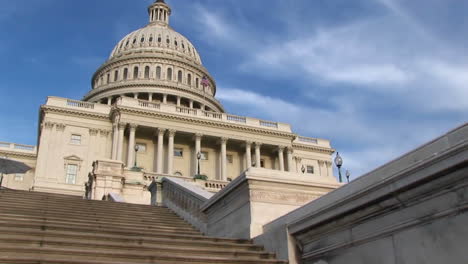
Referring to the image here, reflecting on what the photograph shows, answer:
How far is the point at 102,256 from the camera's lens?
23.3 feet

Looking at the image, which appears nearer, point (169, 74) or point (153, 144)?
point (153, 144)

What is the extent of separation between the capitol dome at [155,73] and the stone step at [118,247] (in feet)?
218

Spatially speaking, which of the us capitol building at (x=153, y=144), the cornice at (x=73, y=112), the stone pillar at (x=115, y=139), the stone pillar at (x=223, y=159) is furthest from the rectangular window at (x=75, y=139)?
the stone pillar at (x=223, y=159)

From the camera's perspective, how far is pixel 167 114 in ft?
178

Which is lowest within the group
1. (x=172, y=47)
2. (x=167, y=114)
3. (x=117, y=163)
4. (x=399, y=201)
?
(x=399, y=201)

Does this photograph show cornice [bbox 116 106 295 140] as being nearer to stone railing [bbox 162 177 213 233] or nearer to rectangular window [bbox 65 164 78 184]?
rectangular window [bbox 65 164 78 184]

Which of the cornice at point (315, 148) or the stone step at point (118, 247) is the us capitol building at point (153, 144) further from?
the stone step at point (118, 247)

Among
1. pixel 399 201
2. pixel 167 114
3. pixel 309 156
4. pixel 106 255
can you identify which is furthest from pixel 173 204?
pixel 309 156

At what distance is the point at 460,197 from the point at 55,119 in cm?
5232

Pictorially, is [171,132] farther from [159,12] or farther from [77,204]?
[159,12]

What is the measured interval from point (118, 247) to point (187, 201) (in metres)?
5.74

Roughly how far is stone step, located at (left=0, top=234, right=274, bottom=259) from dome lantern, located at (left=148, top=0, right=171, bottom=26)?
10468cm

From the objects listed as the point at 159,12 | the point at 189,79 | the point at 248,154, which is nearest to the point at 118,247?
the point at 248,154

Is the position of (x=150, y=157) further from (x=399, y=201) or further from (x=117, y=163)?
(x=399, y=201)
